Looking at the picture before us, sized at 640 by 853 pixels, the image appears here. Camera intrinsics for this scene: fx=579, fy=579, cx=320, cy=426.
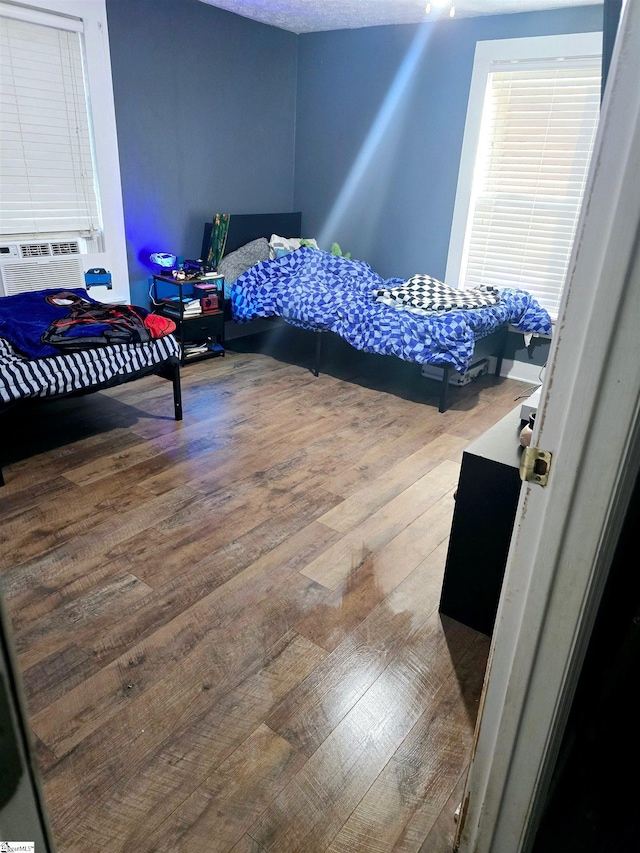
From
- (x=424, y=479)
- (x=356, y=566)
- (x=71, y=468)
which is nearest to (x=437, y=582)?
(x=356, y=566)

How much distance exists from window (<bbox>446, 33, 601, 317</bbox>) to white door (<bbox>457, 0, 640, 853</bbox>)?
376 cm

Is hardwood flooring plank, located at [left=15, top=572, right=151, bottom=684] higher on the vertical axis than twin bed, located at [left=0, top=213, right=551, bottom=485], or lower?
lower

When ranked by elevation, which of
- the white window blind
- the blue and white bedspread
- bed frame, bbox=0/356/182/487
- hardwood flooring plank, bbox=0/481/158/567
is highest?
the white window blind

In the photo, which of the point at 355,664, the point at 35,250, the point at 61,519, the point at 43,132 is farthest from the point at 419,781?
the point at 43,132

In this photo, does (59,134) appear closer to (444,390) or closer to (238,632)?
(444,390)

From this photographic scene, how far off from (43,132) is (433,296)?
107 inches

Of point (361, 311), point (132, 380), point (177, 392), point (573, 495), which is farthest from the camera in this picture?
point (361, 311)

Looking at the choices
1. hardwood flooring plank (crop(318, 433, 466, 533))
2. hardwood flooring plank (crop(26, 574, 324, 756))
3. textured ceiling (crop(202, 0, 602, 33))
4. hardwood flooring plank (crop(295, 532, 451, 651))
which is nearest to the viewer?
hardwood flooring plank (crop(26, 574, 324, 756))

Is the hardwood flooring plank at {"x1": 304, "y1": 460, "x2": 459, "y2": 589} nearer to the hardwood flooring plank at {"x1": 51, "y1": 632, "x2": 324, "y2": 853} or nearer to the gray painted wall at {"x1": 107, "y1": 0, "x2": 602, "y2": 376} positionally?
the hardwood flooring plank at {"x1": 51, "y1": 632, "x2": 324, "y2": 853}

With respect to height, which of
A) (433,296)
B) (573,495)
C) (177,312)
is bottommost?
(177,312)

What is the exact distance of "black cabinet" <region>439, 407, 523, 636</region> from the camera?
1778mm

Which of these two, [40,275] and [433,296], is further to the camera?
[433,296]

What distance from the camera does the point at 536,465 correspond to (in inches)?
34.9

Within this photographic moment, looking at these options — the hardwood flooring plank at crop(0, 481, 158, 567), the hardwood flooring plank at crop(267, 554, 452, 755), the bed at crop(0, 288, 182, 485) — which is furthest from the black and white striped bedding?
the hardwood flooring plank at crop(267, 554, 452, 755)
